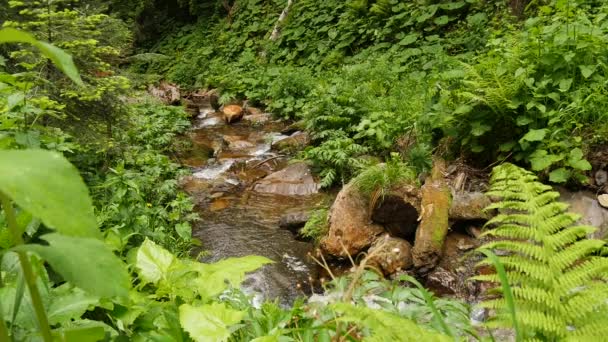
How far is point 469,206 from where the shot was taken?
4.59 meters

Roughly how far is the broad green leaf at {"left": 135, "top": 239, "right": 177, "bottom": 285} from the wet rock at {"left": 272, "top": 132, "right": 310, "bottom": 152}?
665 centimetres

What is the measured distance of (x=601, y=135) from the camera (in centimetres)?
427

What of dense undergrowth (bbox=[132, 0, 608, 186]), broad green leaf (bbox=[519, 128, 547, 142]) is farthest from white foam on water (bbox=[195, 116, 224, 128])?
broad green leaf (bbox=[519, 128, 547, 142])

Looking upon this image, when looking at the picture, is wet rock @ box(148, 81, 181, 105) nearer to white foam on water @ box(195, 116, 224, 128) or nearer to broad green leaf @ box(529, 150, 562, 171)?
white foam on water @ box(195, 116, 224, 128)

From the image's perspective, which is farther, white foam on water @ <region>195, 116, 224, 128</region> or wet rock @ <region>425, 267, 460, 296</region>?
white foam on water @ <region>195, 116, 224, 128</region>

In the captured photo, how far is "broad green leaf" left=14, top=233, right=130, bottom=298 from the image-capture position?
0.48 metres

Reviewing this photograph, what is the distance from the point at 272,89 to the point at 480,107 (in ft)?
21.8

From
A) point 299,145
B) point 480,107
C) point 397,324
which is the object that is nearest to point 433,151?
point 480,107

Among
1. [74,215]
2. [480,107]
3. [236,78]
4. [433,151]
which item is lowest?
[236,78]

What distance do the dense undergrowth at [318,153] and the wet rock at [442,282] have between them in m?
0.24

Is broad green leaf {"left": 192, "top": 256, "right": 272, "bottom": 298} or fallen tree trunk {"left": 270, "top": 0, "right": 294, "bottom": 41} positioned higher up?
broad green leaf {"left": 192, "top": 256, "right": 272, "bottom": 298}

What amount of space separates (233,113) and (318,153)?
4.74 metres

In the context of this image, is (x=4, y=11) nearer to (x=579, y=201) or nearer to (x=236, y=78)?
(x=579, y=201)

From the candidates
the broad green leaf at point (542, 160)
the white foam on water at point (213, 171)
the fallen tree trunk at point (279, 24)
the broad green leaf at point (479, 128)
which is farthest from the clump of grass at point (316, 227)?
the fallen tree trunk at point (279, 24)
